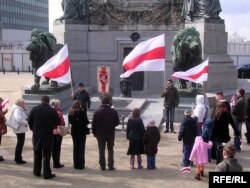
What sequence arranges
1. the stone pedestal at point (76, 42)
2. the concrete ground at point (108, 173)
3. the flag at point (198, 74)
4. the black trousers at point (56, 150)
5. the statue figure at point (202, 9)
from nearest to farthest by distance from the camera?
the concrete ground at point (108, 173) < the black trousers at point (56, 150) < the flag at point (198, 74) < the statue figure at point (202, 9) < the stone pedestal at point (76, 42)

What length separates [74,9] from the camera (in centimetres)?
2209

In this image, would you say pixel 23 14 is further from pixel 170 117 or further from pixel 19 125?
pixel 19 125

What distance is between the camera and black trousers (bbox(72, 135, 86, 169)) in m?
9.23

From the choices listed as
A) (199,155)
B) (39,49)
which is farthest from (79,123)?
(39,49)

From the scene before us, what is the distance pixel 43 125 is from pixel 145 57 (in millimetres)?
3757

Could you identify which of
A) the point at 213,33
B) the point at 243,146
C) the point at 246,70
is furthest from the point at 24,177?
the point at 246,70

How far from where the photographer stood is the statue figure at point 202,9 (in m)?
20.0

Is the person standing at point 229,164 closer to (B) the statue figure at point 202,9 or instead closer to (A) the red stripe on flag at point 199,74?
(A) the red stripe on flag at point 199,74


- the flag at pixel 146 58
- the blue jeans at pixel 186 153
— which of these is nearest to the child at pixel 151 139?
the blue jeans at pixel 186 153

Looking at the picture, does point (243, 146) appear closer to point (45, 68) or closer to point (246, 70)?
point (45, 68)

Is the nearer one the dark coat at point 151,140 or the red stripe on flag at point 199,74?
the dark coat at point 151,140

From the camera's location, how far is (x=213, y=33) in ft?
66.2

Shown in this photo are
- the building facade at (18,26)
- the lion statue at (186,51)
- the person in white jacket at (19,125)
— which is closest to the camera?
the person in white jacket at (19,125)

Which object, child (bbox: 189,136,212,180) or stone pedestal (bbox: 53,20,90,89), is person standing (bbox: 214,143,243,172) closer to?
child (bbox: 189,136,212,180)
